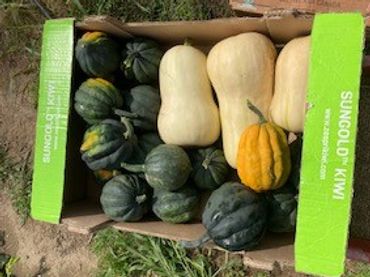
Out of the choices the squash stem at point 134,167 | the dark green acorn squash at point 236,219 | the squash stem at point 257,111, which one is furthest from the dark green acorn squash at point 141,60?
the dark green acorn squash at point 236,219

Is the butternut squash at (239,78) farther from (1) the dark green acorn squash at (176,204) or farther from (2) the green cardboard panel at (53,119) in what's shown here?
(2) the green cardboard panel at (53,119)

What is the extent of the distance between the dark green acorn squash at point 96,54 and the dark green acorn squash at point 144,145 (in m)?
0.30

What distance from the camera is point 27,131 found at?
2875mm

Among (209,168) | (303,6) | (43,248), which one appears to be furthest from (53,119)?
(43,248)

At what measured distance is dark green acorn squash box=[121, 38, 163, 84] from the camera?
2047 mm

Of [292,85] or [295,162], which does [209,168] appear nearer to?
[295,162]

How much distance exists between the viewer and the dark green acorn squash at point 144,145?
2066 millimetres

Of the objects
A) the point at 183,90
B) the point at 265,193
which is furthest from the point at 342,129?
the point at 183,90

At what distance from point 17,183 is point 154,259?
35.6 inches

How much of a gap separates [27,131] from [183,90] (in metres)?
1.24

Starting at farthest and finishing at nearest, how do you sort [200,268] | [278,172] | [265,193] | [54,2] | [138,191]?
1. [54,2]
2. [200,268]
3. [138,191]
4. [265,193]
5. [278,172]

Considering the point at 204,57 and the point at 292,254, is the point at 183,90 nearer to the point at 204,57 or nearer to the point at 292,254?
the point at 204,57

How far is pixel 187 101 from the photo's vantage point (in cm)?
199

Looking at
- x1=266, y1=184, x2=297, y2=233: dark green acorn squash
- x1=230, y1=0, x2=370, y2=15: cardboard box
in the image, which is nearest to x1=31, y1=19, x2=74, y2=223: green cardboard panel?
x1=230, y1=0, x2=370, y2=15: cardboard box
